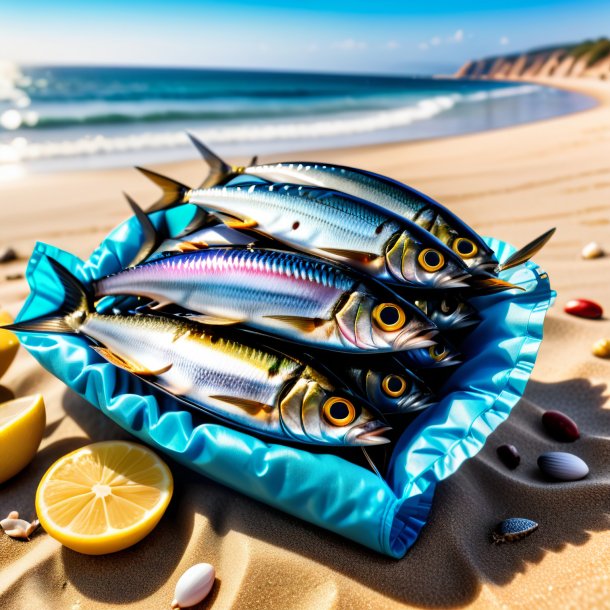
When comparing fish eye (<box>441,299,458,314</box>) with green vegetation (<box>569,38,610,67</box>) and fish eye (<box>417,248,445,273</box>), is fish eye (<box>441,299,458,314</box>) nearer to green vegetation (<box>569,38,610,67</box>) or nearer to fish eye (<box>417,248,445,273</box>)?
fish eye (<box>417,248,445,273</box>)

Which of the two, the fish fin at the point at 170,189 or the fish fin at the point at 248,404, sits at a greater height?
the fish fin at the point at 170,189

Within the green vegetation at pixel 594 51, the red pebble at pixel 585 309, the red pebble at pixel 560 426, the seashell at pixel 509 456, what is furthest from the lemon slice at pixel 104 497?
the green vegetation at pixel 594 51

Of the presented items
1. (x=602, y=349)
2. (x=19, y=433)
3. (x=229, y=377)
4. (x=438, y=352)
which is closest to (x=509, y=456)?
(x=438, y=352)

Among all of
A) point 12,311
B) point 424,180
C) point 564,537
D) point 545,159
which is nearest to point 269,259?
point 564,537

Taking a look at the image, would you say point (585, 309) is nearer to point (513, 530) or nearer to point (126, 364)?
point (513, 530)

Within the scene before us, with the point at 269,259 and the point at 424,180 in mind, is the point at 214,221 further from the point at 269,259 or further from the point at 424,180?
the point at 424,180

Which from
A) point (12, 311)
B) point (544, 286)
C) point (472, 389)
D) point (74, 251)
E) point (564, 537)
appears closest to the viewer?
point (564, 537)

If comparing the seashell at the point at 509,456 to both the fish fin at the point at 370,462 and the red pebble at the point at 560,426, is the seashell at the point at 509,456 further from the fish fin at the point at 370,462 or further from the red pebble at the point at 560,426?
the fish fin at the point at 370,462

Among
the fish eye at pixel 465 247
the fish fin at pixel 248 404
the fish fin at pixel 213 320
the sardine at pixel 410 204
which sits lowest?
the fish fin at pixel 248 404
